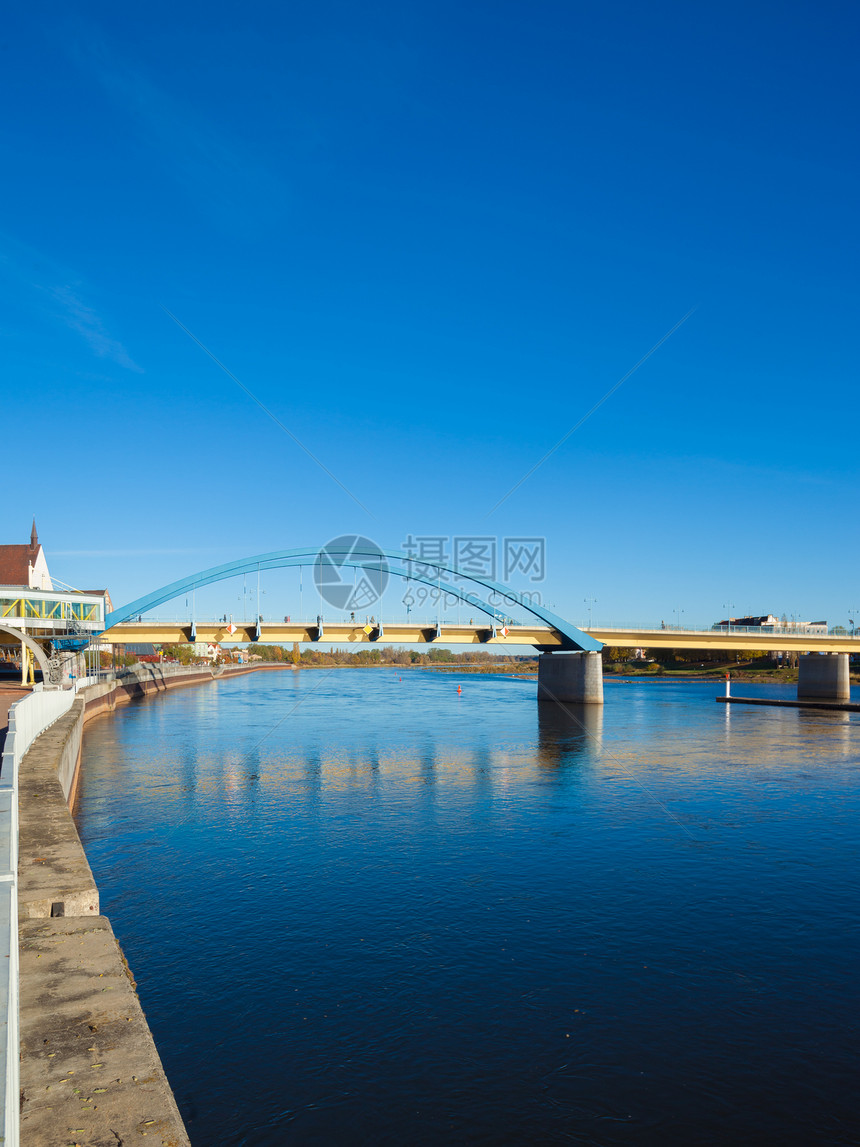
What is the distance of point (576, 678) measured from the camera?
2724 inches

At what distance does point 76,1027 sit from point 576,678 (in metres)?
64.4

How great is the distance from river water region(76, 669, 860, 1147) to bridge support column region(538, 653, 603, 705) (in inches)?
1438

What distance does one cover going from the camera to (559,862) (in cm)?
1914

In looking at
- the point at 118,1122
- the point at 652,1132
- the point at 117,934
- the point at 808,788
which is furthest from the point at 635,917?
the point at 808,788

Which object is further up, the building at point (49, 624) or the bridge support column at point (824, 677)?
the building at point (49, 624)

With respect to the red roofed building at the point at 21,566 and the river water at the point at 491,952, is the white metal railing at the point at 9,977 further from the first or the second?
A: the red roofed building at the point at 21,566

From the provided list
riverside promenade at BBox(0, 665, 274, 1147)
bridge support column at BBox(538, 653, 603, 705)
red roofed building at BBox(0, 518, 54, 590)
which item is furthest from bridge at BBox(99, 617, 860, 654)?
riverside promenade at BBox(0, 665, 274, 1147)

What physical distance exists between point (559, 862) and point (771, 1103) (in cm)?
1006

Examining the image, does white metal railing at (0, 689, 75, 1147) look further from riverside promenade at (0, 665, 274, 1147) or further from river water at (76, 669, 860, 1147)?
river water at (76, 669, 860, 1147)

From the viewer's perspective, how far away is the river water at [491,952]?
358 inches

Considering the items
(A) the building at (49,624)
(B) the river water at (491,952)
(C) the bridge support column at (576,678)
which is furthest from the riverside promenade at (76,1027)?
(C) the bridge support column at (576,678)

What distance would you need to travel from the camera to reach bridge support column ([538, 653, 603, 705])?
2699 inches

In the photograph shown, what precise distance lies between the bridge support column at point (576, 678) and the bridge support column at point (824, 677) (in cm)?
2046

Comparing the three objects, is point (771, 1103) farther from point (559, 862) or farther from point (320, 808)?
point (320, 808)
